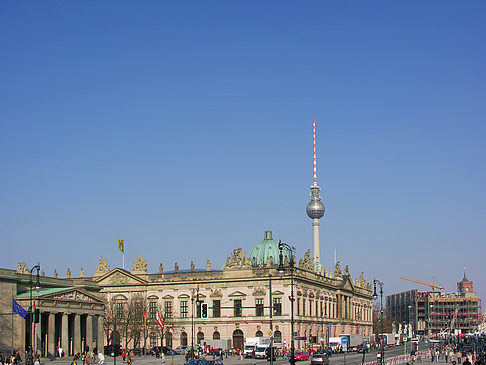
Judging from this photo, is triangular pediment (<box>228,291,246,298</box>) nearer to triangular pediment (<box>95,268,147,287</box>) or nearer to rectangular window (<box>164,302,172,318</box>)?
rectangular window (<box>164,302,172,318</box>)

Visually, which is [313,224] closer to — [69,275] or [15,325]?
[69,275]

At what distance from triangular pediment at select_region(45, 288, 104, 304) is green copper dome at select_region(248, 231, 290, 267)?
4474 centimetres

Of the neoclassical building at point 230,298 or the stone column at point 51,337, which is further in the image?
the neoclassical building at point 230,298

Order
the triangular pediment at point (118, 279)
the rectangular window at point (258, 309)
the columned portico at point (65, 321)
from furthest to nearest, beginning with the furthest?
the triangular pediment at point (118, 279) < the rectangular window at point (258, 309) < the columned portico at point (65, 321)

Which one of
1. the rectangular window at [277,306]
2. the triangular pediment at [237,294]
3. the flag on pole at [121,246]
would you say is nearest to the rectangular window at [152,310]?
the flag on pole at [121,246]

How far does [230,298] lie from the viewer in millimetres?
118625

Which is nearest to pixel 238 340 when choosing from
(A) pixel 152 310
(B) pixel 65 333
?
(A) pixel 152 310

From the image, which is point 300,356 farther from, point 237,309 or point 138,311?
point 138,311

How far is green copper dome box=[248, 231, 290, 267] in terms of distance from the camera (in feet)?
454

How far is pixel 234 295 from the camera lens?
388 ft

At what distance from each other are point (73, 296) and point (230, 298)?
103ft

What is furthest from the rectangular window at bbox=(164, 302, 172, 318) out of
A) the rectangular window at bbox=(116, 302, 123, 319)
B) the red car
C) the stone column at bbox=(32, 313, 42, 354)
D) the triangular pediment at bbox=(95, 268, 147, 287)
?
the stone column at bbox=(32, 313, 42, 354)

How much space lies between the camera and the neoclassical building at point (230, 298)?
115 meters

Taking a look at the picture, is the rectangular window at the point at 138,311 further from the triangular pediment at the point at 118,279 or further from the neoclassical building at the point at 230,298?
the triangular pediment at the point at 118,279
